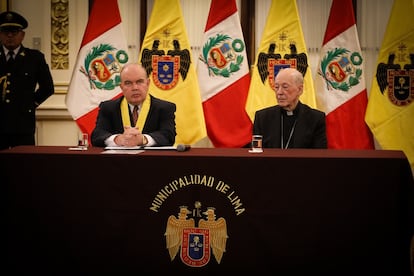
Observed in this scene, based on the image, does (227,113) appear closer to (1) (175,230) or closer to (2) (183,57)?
(2) (183,57)

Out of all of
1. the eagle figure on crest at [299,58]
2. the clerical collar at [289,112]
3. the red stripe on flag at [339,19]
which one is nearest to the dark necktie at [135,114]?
the clerical collar at [289,112]

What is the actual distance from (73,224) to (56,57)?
287 cm

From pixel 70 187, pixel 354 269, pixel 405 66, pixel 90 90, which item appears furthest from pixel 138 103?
pixel 405 66

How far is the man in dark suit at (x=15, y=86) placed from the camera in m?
3.99

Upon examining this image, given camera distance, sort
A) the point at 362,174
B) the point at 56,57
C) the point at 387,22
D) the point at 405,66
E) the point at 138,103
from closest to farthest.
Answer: the point at 362,174 < the point at 138,103 < the point at 405,66 < the point at 387,22 < the point at 56,57

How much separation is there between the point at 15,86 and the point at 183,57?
4.58ft

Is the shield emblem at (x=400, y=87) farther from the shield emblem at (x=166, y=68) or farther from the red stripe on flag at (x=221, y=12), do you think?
the shield emblem at (x=166, y=68)

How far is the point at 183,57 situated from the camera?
4535mm

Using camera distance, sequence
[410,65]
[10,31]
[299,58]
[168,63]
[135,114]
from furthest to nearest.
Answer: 1. [168,63]
2. [299,58]
3. [410,65]
4. [10,31]
5. [135,114]

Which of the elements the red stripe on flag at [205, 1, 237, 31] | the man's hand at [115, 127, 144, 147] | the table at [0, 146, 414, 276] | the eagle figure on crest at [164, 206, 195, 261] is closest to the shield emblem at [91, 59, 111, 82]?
the red stripe on flag at [205, 1, 237, 31]

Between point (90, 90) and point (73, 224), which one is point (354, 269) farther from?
point (90, 90)

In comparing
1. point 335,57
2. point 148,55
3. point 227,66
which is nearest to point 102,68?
point 148,55

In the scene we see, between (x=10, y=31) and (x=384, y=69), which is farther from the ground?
(x=10, y=31)

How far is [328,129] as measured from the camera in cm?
449
